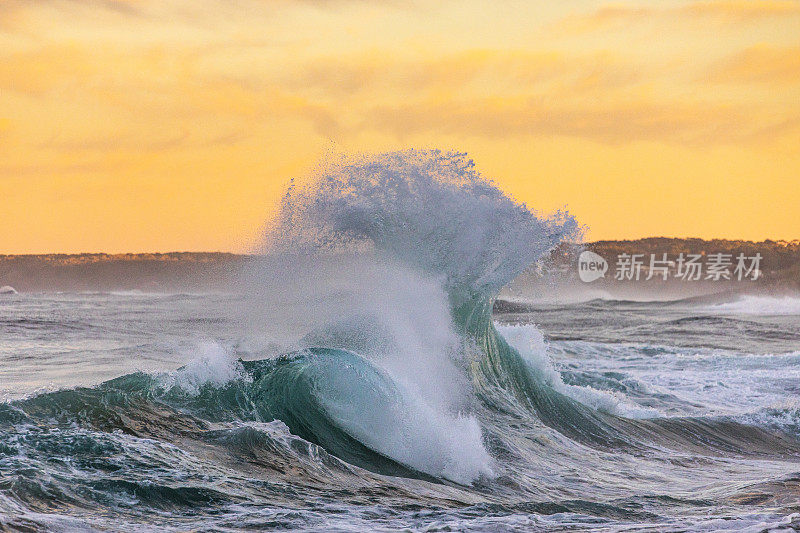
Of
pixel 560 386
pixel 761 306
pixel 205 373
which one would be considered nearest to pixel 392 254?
pixel 205 373

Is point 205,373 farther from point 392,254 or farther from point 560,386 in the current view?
point 560,386

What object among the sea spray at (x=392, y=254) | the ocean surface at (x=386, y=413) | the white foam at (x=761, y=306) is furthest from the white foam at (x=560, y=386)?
the white foam at (x=761, y=306)

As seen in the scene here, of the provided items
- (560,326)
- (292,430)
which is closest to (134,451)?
(292,430)

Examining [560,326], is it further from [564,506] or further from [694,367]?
[564,506]

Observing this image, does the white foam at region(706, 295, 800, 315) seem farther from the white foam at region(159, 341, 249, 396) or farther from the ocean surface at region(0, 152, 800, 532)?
the white foam at region(159, 341, 249, 396)

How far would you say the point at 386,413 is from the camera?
7195mm

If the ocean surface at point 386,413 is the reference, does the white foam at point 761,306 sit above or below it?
above

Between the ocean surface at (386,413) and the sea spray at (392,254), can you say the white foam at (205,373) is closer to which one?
the ocean surface at (386,413)

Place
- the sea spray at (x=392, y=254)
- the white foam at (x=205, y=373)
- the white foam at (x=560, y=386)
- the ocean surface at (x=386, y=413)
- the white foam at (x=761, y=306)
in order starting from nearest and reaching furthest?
the ocean surface at (x=386, y=413) < the white foam at (x=205, y=373) < the sea spray at (x=392, y=254) < the white foam at (x=560, y=386) < the white foam at (x=761, y=306)

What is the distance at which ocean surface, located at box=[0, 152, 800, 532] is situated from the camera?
16.5 feet

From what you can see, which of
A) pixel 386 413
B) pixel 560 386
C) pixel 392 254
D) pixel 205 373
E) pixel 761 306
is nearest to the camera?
pixel 386 413

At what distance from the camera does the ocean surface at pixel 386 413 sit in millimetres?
5020

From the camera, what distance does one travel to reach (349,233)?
9.43 metres

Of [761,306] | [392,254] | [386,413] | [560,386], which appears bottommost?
[386,413]
